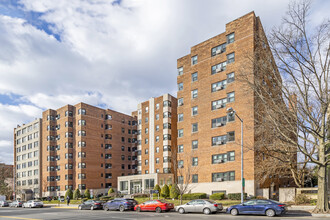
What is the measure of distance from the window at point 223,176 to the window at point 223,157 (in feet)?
5.98

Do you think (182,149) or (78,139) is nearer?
(182,149)

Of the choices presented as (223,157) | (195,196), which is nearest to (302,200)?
(223,157)

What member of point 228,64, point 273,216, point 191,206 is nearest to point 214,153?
point 228,64

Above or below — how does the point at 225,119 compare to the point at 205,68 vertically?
below

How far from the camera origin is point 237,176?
38.9 m

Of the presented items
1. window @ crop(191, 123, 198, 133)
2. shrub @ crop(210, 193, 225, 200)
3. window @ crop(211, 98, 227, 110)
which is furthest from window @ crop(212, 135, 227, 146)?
shrub @ crop(210, 193, 225, 200)

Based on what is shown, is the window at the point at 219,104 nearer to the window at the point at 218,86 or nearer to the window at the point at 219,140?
the window at the point at 218,86

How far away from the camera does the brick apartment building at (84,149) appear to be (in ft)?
236

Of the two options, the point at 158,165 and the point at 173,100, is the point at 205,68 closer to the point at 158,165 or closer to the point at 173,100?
the point at 173,100

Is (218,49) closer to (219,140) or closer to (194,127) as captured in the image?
(194,127)

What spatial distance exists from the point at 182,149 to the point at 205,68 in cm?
1418

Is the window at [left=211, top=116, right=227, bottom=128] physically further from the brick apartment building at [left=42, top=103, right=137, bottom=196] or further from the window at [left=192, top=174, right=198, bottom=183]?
the brick apartment building at [left=42, top=103, right=137, bottom=196]

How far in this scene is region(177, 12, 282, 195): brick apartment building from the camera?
3922 cm

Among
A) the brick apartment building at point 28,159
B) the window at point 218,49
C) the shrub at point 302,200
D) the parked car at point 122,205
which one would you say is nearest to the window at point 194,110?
the window at point 218,49
